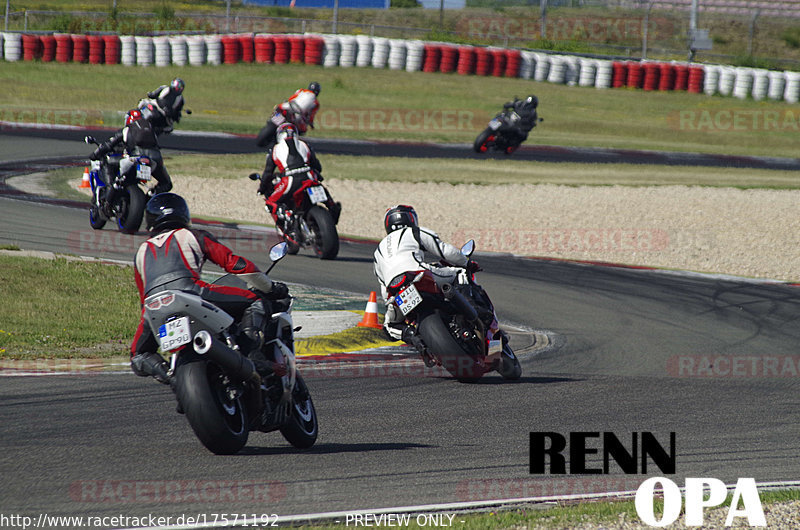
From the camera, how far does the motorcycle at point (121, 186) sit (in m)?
14.5

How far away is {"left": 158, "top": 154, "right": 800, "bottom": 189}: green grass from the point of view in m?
23.0

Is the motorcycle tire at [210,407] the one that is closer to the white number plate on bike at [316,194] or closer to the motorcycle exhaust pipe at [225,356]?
the motorcycle exhaust pipe at [225,356]

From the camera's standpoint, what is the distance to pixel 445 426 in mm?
7445

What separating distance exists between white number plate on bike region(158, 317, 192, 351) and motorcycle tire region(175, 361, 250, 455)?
0.16m

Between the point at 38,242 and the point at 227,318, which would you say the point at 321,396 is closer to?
the point at 227,318

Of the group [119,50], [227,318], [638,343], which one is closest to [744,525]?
[227,318]

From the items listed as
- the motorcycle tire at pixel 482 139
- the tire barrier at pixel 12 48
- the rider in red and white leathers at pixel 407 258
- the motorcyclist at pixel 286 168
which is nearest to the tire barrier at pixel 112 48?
the tire barrier at pixel 12 48

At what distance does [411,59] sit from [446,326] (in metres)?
29.9

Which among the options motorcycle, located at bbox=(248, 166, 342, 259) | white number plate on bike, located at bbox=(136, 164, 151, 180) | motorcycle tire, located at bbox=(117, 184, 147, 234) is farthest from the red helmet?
motorcycle, located at bbox=(248, 166, 342, 259)

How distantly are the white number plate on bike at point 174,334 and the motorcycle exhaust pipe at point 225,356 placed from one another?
2.7 inches

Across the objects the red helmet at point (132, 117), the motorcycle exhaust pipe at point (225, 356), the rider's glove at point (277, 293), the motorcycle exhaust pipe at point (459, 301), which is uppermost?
the red helmet at point (132, 117)

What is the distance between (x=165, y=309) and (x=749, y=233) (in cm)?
1482

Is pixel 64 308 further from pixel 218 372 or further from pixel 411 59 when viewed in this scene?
pixel 411 59

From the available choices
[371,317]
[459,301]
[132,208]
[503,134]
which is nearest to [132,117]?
[132,208]
